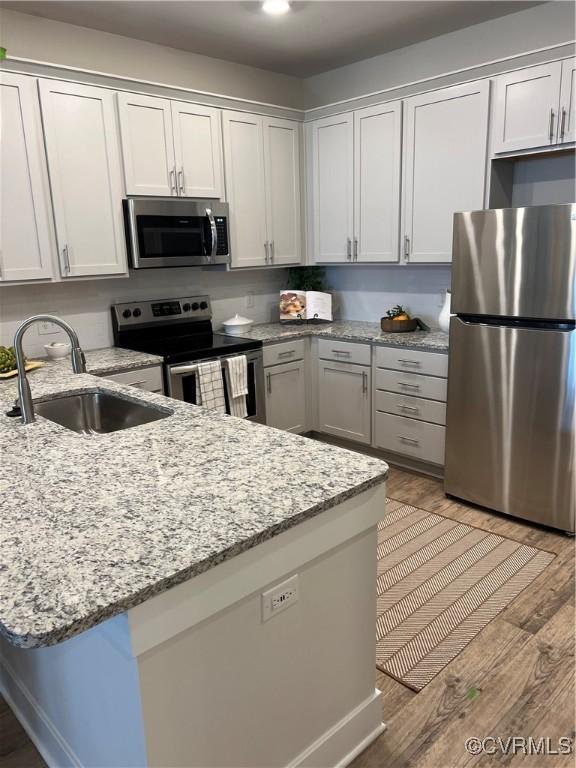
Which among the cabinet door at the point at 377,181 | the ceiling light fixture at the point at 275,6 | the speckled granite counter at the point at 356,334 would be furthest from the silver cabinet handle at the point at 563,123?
the ceiling light fixture at the point at 275,6

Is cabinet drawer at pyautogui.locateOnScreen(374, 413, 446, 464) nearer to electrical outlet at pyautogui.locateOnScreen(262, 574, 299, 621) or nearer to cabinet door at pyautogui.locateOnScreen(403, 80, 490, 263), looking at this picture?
cabinet door at pyautogui.locateOnScreen(403, 80, 490, 263)

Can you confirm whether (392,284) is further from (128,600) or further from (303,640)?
(128,600)

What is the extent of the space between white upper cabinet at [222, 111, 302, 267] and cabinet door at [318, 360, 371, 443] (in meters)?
0.92

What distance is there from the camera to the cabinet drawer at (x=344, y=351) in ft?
12.3

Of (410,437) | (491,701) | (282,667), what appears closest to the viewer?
A: (282,667)

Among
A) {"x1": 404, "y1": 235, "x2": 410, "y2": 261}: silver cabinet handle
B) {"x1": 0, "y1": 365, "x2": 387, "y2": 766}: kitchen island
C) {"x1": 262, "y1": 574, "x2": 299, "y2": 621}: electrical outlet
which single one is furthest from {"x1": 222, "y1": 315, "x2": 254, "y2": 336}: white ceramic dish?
{"x1": 262, "y1": 574, "x2": 299, "y2": 621}: electrical outlet

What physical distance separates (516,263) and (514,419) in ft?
2.60

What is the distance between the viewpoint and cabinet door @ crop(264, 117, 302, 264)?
3.93m

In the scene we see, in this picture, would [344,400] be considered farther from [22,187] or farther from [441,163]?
[22,187]

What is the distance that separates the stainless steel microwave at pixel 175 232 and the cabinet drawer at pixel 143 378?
0.65 metres

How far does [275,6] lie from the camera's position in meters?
2.90

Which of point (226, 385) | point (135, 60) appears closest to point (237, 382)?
point (226, 385)

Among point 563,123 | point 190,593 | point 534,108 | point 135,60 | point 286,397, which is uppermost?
point 135,60

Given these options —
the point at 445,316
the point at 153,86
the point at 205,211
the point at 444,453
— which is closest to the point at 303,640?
the point at 444,453
